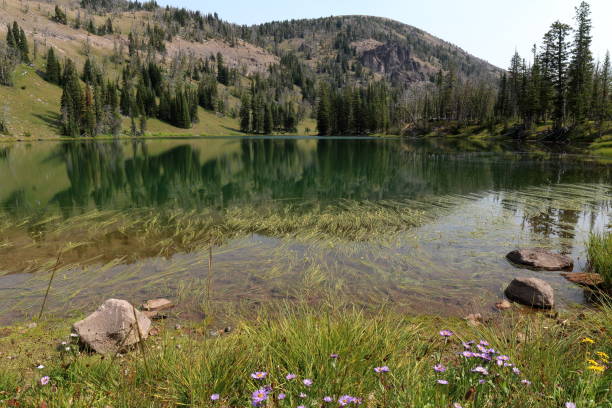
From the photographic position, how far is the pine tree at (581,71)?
7262 centimetres

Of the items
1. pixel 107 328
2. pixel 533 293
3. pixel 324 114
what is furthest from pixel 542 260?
pixel 324 114

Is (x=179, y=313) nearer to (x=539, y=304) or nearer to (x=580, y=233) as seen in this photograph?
(x=539, y=304)

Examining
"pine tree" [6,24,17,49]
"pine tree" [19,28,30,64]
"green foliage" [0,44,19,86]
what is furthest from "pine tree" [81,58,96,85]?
"pine tree" [6,24,17,49]

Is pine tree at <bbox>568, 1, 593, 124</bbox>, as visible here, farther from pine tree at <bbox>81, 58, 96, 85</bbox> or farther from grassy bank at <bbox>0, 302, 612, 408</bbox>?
pine tree at <bbox>81, 58, 96, 85</bbox>

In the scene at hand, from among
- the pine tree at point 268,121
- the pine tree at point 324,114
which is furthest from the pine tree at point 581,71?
the pine tree at point 268,121

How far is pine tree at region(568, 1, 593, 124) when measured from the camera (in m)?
72.6

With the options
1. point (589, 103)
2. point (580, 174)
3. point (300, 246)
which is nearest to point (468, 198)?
point (300, 246)

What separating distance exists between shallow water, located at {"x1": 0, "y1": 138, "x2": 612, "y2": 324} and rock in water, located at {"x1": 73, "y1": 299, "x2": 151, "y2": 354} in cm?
209

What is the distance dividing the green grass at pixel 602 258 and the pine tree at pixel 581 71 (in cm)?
8016

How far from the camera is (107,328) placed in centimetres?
719

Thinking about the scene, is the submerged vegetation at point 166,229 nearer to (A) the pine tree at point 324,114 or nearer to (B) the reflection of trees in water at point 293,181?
(B) the reflection of trees in water at point 293,181

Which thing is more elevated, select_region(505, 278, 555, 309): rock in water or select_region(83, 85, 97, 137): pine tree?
select_region(83, 85, 97, 137): pine tree

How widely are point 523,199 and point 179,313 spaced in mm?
22716

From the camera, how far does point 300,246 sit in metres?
14.2
